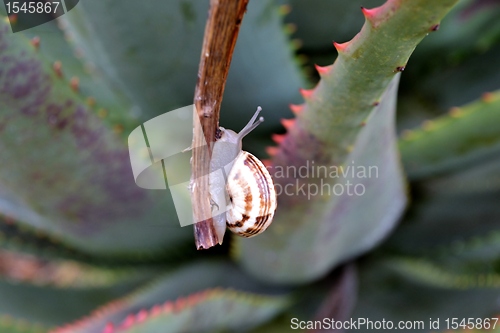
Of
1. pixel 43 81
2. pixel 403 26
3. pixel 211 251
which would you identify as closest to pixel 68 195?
pixel 43 81

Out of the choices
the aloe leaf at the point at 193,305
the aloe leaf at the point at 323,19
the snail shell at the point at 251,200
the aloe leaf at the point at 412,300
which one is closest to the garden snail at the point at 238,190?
the snail shell at the point at 251,200

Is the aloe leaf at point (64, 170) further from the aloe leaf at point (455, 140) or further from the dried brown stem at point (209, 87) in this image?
the aloe leaf at point (455, 140)

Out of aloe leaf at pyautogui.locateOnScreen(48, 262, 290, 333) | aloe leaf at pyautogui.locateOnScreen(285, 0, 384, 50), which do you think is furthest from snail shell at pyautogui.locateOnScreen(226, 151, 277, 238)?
aloe leaf at pyautogui.locateOnScreen(285, 0, 384, 50)

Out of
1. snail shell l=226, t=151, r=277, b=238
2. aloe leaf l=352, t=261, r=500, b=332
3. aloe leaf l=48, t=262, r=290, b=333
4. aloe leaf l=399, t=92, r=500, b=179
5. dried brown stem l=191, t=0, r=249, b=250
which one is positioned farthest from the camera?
aloe leaf l=352, t=261, r=500, b=332

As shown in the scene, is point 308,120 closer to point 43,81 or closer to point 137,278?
point 43,81

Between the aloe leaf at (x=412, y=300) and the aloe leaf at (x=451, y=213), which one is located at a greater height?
the aloe leaf at (x=451, y=213)

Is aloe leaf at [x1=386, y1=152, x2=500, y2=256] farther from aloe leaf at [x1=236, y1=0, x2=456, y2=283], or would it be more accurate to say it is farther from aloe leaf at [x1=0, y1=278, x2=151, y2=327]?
aloe leaf at [x1=0, y1=278, x2=151, y2=327]
